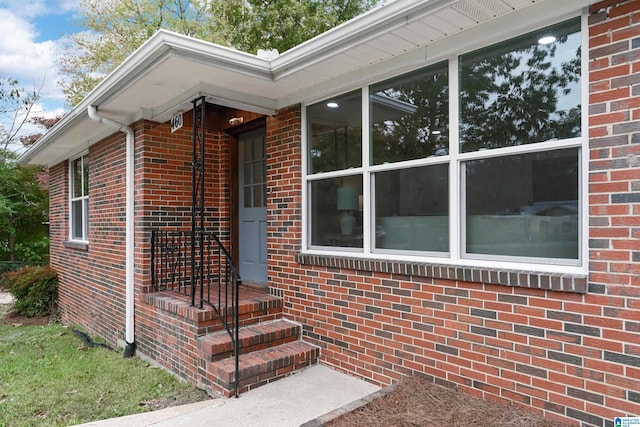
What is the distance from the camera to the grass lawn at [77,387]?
3309 mm

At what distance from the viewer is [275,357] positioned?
139 inches

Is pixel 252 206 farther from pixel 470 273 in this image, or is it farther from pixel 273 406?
pixel 470 273

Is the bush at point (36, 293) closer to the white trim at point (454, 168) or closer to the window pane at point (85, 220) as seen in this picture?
the window pane at point (85, 220)

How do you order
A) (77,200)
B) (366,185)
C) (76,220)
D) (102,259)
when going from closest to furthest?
(366,185) → (102,259) → (77,200) → (76,220)

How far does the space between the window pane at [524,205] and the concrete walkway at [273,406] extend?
153 centimetres

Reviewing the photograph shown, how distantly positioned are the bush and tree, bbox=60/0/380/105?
310 inches

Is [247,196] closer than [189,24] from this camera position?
Yes

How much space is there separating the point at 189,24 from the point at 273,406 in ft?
45.2

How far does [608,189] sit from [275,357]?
9.04ft

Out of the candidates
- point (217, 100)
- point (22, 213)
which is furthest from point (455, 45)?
point (22, 213)

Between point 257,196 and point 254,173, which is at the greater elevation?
point 254,173

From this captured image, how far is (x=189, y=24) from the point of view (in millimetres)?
13578

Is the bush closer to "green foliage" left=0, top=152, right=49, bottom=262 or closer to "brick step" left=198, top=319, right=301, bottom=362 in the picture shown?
Result: "green foliage" left=0, top=152, right=49, bottom=262

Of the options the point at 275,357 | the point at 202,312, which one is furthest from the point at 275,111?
the point at 275,357
